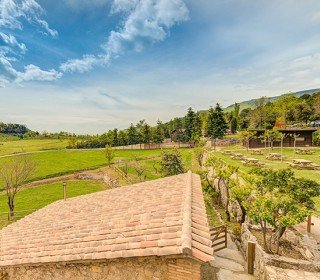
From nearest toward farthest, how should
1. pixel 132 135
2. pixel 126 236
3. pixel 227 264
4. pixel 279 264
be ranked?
pixel 126 236, pixel 279 264, pixel 227 264, pixel 132 135

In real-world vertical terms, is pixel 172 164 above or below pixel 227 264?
above

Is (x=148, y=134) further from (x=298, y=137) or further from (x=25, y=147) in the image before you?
(x=25, y=147)

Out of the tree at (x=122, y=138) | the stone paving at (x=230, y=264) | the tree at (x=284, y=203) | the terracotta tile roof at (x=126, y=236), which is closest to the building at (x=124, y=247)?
the terracotta tile roof at (x=126, y=236)

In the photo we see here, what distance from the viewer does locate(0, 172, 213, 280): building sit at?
5.49 metres

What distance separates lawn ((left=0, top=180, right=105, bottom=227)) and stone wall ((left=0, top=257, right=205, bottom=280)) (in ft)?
85.3

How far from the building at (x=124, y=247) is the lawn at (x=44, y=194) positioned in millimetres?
25275

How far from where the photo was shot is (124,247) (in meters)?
6.04

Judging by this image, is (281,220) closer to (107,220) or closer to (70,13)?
(107,220)

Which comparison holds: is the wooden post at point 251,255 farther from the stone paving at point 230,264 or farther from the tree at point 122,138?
the tree at point 122,138

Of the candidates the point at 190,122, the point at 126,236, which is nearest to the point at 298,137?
the point at 190,122

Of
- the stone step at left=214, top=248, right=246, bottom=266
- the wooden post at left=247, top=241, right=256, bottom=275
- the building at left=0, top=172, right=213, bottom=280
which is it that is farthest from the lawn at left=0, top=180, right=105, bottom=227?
the wooden post at left=247, top=241, right=256, bottom=275

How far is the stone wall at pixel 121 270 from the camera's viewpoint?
546cm

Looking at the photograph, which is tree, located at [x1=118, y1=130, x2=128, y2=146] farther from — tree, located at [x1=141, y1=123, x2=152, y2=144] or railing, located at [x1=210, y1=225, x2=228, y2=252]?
railing, located at [x1=210, y1=225, x2=228, y2=252]

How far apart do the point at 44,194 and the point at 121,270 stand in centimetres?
3918
